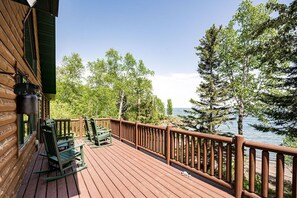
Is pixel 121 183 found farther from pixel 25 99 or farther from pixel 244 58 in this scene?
pixel 244 58

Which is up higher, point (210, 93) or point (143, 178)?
point (210, 93)

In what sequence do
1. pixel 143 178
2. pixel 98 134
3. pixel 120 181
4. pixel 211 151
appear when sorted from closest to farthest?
1. pixel 211 151
2. pixel 120 181
3. pixel 143 178
4. pixel 98 134

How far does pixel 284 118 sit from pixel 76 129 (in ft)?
35.6

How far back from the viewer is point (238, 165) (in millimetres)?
2512

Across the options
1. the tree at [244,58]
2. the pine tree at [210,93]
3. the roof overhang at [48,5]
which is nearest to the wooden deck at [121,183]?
the roof overhang at [48,5]

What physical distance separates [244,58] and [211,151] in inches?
477

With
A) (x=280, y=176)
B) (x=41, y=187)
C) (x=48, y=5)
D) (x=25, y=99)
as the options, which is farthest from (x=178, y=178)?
(x=48, y=5)

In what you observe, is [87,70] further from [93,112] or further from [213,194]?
[213,194]

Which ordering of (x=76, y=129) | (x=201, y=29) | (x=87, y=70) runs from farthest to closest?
(x=87, y=70), (x=201, y=29), (x=76, y=129)

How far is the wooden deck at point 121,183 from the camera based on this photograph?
2613mm

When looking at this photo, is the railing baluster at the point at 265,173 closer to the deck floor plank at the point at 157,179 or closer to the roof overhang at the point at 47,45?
the deck floor plank at the point at 157,179

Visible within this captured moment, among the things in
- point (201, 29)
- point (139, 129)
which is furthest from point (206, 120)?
point (139, 129)

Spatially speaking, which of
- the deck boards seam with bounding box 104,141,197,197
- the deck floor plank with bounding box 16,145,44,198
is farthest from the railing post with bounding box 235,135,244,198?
the deck floor plank with bounding box 16,145,44,198

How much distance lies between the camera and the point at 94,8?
503 inches
